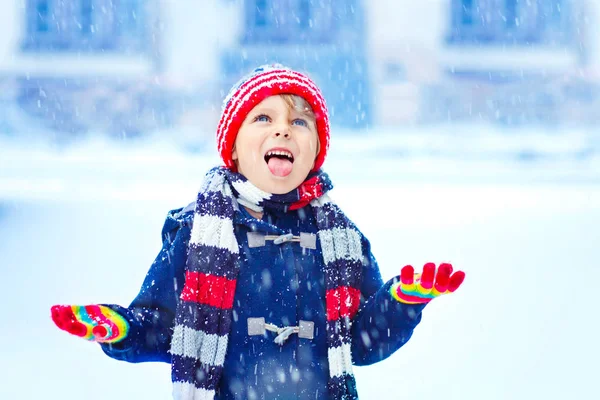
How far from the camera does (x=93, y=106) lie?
8992mm

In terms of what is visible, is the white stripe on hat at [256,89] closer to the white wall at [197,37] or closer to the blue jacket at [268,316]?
the blue jacket at [268,316]

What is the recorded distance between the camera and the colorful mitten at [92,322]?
123 cm

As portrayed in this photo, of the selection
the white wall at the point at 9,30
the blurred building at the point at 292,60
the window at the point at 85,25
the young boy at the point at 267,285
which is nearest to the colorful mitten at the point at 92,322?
the young boy at the point at 267,285

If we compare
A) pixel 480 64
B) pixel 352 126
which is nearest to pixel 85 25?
pixel 352 126

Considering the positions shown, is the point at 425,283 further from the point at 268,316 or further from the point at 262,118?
the point at 262,118

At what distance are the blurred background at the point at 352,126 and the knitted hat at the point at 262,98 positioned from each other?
223 cm

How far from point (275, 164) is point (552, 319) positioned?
7.69 ft

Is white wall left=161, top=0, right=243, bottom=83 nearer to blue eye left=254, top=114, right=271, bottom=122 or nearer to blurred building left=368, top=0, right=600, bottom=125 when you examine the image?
blurred building left=368, top=0, right=600, bottom=125

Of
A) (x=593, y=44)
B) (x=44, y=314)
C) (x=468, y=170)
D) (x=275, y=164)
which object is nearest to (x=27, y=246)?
(x=44, y=314)

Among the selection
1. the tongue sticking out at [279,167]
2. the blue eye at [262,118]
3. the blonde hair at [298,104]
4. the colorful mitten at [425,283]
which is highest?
the blonde hair at [298,104]

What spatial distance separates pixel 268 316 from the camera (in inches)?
56.8

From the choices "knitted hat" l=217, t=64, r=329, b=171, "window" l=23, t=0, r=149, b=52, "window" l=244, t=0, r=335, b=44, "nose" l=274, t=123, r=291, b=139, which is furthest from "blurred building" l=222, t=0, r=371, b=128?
"nose" l=274, t=123, r=291, b=139

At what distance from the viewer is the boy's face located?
4.87ft

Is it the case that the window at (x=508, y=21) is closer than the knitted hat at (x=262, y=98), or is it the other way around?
the knitted hat at (x=262, y=98)
